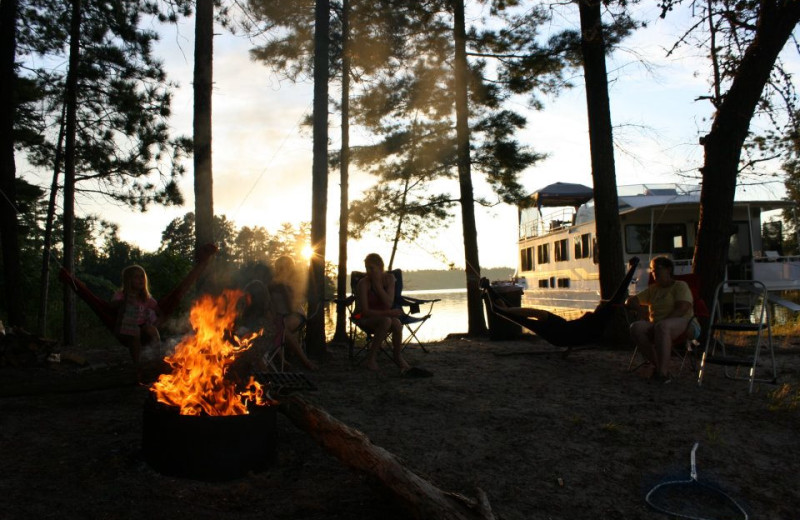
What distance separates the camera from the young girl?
4844mm

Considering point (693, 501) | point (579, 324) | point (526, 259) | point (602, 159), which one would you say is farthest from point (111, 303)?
point (526, 259)

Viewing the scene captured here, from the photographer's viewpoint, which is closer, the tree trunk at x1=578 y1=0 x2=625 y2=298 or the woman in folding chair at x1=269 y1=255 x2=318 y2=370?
the woman in folding chair at x1=269 y1=255 x2=318 y2=370

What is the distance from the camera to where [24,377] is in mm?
4957

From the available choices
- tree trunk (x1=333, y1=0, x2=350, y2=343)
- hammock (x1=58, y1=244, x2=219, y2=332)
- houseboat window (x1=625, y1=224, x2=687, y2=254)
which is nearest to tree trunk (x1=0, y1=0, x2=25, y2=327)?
hammock (x1=58, y1=244, x2=219, y2=332)

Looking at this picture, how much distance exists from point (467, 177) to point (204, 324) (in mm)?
6334

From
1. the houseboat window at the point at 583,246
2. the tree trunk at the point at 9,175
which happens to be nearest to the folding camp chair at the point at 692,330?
the tree trunk at the point at 9,175

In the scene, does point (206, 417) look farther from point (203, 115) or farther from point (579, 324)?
point (579, 324)

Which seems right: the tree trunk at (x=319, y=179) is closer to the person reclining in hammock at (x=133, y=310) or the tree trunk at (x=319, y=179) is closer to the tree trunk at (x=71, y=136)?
the person reclining in hammock at (x=133, y=310)

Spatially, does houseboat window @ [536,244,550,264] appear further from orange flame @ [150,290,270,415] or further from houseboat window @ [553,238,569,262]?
orange flame @ [150,290,270,415]

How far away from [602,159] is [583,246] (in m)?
8.56

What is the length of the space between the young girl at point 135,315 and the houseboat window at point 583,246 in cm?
1175

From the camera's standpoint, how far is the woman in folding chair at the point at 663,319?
4.85 m

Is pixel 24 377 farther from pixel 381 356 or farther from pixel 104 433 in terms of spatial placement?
pixel 381 356

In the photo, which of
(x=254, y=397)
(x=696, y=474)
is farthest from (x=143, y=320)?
(x=696, y=474)
